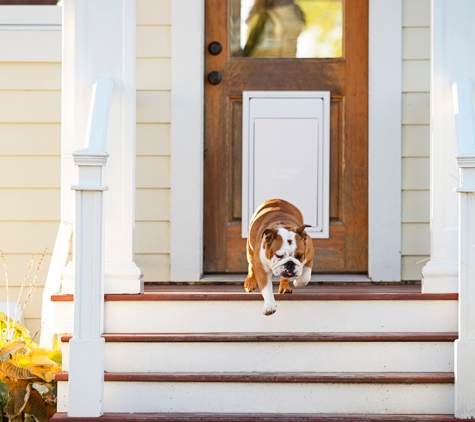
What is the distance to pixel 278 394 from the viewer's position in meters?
3.33

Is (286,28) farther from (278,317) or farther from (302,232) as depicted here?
(278,317)

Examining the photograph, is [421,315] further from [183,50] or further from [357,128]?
[183,50]

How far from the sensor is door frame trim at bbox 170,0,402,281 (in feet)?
14.3

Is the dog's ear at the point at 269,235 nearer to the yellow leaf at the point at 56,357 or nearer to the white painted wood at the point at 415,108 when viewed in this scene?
the yellow leaf at the point at 56,357

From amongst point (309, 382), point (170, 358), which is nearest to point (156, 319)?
point (170, 358)

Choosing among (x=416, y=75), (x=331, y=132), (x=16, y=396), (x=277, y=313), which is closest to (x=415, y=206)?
(x=331, y=132)

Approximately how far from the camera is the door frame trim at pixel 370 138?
4.37 meters

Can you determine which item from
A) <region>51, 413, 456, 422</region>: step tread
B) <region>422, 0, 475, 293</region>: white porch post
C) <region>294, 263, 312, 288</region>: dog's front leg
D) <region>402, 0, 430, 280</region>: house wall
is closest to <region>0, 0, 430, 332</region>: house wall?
<region>402, 0, 430, 280</region>: house wall

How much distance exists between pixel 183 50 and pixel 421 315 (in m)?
2.07

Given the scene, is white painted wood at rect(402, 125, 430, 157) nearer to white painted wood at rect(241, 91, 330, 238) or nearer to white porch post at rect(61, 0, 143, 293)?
white painted wood at rect(241, 91, 330, 238)

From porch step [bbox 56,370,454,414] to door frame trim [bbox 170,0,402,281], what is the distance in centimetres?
116

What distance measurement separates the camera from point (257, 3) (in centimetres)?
449

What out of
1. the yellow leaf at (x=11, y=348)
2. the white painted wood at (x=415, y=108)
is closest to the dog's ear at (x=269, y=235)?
the yellow leaf at (x=11, y=348)

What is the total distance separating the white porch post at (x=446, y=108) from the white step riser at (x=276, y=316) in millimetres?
184
